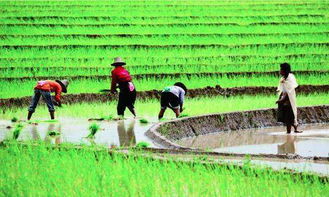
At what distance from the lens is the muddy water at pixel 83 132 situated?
407 inches

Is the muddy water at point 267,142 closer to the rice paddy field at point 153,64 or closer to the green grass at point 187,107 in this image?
the green grass at point 187,107

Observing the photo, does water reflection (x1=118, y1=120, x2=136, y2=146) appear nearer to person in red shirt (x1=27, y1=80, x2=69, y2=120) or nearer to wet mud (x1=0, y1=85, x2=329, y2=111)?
person in red shirt (x1=27, y1=80, x2=69, y2=120)

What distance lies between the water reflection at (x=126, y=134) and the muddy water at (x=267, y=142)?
677 mm

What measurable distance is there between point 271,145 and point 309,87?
19.5 feet

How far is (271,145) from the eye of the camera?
1098cm

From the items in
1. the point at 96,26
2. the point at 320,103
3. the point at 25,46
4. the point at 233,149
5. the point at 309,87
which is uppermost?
the point at 96,26

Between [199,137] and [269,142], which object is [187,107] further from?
[269,142]

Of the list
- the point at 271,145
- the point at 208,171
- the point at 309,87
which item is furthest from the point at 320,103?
the point at 208,171

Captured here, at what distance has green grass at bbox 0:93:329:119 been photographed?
44.8 feet

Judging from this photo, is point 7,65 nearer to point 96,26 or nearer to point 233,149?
point 96,26

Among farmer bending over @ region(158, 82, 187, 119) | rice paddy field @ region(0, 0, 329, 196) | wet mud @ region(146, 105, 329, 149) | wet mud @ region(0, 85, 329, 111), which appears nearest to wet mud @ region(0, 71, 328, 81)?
rice paddy field @ region(0, 0, 329, 196)

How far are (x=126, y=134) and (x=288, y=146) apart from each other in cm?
205

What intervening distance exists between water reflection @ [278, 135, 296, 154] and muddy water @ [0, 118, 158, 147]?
161cm

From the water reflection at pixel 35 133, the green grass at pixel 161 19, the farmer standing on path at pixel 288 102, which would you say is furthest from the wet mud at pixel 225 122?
the green grass at pixel 161 19
